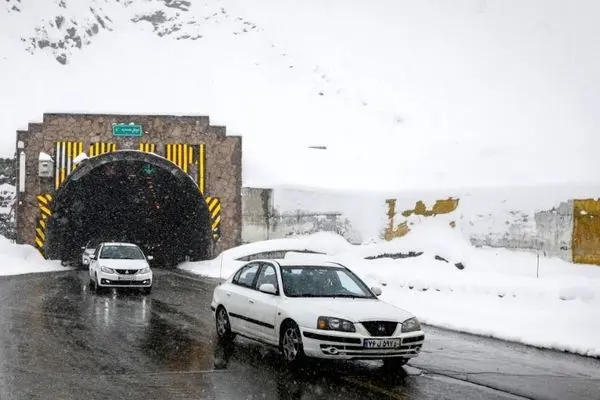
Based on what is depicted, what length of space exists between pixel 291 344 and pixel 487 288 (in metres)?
8.88

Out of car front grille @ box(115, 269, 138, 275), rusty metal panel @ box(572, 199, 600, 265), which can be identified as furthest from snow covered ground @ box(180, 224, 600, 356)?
car front grille @ box(115, 269, 138, 275)

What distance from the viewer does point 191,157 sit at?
38.3 meters

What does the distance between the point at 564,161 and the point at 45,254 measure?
159ft

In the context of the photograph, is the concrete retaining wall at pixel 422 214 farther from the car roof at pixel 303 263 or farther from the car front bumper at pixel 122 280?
the car roof at pixel 303 263

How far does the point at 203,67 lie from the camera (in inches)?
3797

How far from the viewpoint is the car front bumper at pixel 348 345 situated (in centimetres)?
967

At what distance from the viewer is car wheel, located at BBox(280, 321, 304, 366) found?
998cm

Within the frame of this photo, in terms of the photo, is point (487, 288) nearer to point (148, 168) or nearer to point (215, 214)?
point (215, 214)

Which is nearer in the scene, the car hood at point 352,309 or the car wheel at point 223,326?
the car hood at point 352,309

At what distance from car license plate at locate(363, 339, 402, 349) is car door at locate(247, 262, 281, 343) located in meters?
1.51

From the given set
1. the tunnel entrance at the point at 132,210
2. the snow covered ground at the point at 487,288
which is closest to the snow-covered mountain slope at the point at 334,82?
the tunnel entrance at the point at 132,210

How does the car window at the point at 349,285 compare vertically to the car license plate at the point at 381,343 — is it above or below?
above

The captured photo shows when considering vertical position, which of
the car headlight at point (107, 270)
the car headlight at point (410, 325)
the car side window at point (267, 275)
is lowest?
the car headlight at point (107, 270)

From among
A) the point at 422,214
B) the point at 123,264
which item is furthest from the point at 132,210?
the point at 123,264
